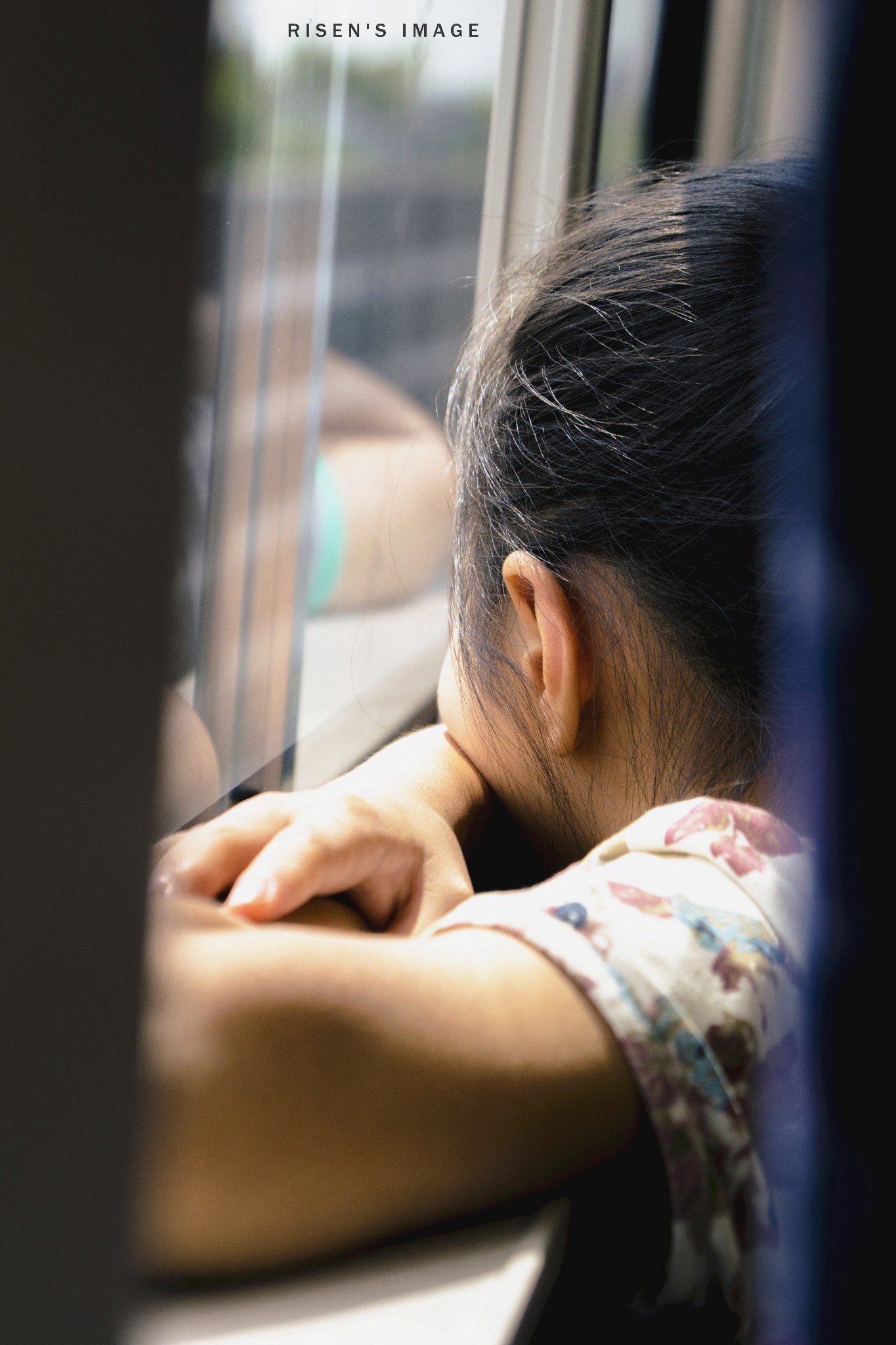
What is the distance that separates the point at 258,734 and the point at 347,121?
45 centimetres

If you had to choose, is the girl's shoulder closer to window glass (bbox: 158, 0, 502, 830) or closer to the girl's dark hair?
the girl's dark hair

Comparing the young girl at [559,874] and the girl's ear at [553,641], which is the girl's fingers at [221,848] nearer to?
the young girl at [559,874]

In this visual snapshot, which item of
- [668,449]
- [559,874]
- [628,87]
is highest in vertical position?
Result: [628,87]

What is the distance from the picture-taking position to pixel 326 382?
819mm

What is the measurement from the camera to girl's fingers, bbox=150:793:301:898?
460 millimetres

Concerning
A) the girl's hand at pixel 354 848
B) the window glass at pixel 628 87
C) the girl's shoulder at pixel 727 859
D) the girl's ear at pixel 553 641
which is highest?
the window glass at pixel 628 87

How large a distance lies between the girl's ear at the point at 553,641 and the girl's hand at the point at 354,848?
0.33 feet

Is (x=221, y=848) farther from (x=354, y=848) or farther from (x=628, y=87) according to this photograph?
(x=628, y=87)

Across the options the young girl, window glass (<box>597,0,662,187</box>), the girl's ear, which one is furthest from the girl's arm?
window glass (<box>597,0,662,187</box>)

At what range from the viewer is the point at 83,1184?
174 mm

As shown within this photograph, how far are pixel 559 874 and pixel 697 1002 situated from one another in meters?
0.15

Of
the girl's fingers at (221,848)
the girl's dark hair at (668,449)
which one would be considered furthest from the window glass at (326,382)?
the girl's dark hair at (668,449)

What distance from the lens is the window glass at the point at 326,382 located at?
0.67m

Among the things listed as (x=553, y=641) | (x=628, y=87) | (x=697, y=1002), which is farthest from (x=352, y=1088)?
(x=628, y=87)
